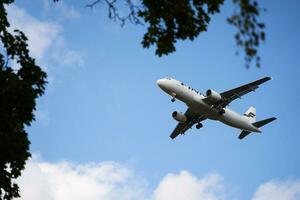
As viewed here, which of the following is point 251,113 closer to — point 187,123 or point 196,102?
point 187,123

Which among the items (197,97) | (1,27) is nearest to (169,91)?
(197,97)

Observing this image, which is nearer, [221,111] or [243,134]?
[221,111]

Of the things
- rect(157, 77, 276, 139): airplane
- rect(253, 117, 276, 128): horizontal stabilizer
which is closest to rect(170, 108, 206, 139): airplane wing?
rect(157, 77, 276, 139): airplane

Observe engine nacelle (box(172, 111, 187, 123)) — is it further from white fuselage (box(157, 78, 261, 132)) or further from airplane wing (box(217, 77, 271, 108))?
airplane wing (box(217, 77, 271, 108))

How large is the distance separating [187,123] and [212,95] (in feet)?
30.9

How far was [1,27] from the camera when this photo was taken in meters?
21.2

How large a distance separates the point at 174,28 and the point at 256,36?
257 inches

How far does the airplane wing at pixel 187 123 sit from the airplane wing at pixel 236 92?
5.83 meters

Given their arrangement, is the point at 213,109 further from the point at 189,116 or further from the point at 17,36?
the point at 17,36

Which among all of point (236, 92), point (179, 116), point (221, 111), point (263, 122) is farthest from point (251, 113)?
point (236, 92)

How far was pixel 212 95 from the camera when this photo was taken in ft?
151

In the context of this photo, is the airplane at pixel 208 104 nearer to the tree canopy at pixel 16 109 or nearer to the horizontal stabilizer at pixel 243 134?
the horizontal stabilizer at pixel 243 134

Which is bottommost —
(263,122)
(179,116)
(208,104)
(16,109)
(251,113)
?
(16,109)

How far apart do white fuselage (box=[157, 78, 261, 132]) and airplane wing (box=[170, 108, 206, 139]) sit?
3064 mm
